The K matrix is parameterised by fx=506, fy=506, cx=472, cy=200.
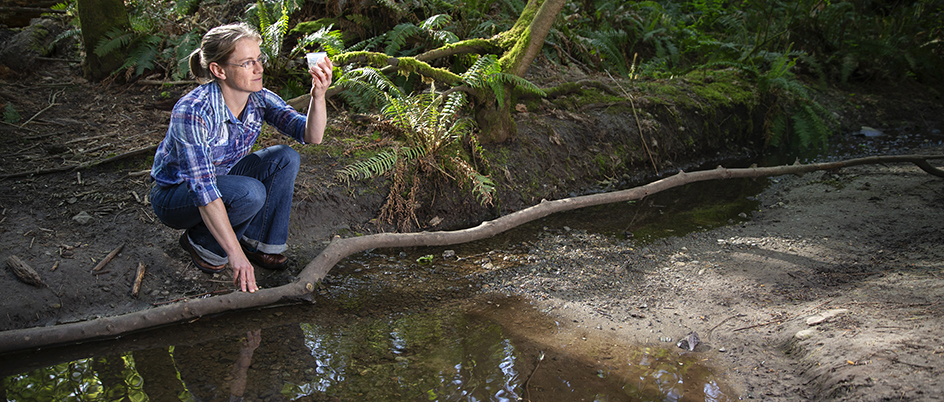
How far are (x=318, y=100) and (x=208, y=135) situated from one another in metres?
0.65

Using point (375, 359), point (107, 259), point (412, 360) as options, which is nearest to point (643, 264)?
point (412, 360)

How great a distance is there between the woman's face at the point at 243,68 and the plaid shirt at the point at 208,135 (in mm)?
98

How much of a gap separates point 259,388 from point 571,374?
157 centimetres

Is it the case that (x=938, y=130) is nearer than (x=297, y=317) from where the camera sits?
No

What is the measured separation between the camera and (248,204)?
3162 millimetres

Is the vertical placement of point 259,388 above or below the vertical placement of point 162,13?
below

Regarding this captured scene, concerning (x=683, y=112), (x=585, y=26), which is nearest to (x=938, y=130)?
(x=683, y=112)

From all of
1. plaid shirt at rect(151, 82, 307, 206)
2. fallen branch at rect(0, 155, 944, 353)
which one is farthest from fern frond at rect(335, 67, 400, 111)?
fallen branch at rect(0, 155, 944, 353)

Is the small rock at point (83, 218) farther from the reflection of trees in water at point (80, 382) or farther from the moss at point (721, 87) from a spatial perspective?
the moss at point (721, 87)

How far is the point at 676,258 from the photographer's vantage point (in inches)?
161

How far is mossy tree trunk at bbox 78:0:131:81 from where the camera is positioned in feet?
19.9

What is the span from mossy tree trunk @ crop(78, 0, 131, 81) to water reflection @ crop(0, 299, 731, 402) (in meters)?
4.99

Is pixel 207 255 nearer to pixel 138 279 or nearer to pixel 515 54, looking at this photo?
pixel 138 279

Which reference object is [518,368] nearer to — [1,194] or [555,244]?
[555,244]
